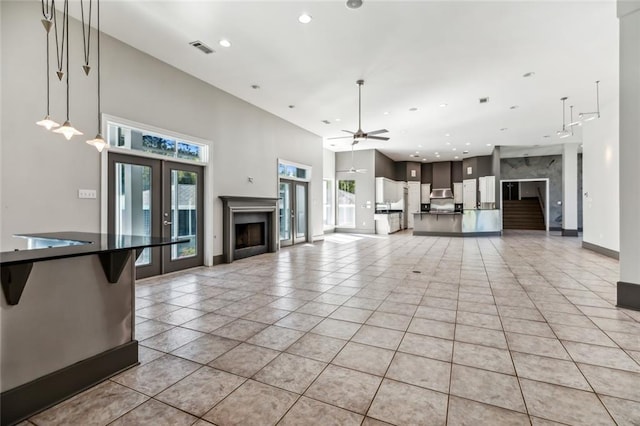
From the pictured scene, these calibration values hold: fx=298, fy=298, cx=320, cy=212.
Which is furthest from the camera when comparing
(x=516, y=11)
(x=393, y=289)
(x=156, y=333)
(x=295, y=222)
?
(x=295, y=222)

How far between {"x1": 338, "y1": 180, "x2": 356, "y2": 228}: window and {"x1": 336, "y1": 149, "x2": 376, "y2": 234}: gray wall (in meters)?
0.18

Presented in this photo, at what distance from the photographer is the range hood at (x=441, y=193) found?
1609 cm

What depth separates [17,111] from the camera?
11.6ft

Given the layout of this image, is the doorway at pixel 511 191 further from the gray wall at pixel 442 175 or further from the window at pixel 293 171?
the window at pixel 293 171

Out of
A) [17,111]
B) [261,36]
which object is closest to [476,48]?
[261,36]

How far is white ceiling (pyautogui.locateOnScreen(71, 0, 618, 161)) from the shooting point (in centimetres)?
388

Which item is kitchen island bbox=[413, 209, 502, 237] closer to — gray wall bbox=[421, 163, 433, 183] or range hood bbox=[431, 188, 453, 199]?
range hood bbox=[431, 188, 453, 199]

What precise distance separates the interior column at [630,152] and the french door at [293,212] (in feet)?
23.3

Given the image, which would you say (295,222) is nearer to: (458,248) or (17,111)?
(458,248)

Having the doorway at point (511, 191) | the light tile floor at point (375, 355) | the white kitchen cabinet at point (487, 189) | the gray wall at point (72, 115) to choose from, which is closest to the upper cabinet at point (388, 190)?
the white kitchen cabinet at point (487, 189)

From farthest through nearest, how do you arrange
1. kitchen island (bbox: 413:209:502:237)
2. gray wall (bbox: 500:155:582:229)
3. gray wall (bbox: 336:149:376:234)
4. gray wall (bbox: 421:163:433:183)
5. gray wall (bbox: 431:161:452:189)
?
gray wall (bbox: 421:163:433:183), gray wall (bbox: 431:161:452:189), gray wall (bbox: 500:155:582:229), gray wall (bbox: 336:149:376:234), kitchen island (bbox: 413:209:502:237)

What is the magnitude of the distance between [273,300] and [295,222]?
18.5 ft

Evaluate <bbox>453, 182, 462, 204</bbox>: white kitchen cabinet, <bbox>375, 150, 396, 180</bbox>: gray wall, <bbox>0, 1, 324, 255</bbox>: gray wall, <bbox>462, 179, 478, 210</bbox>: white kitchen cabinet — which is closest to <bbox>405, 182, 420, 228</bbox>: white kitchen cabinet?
<bbox>375, 150, 396, 180</bbox>: gray wall

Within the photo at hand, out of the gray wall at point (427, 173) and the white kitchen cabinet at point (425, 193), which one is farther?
the gray wall at point (427, 173)
